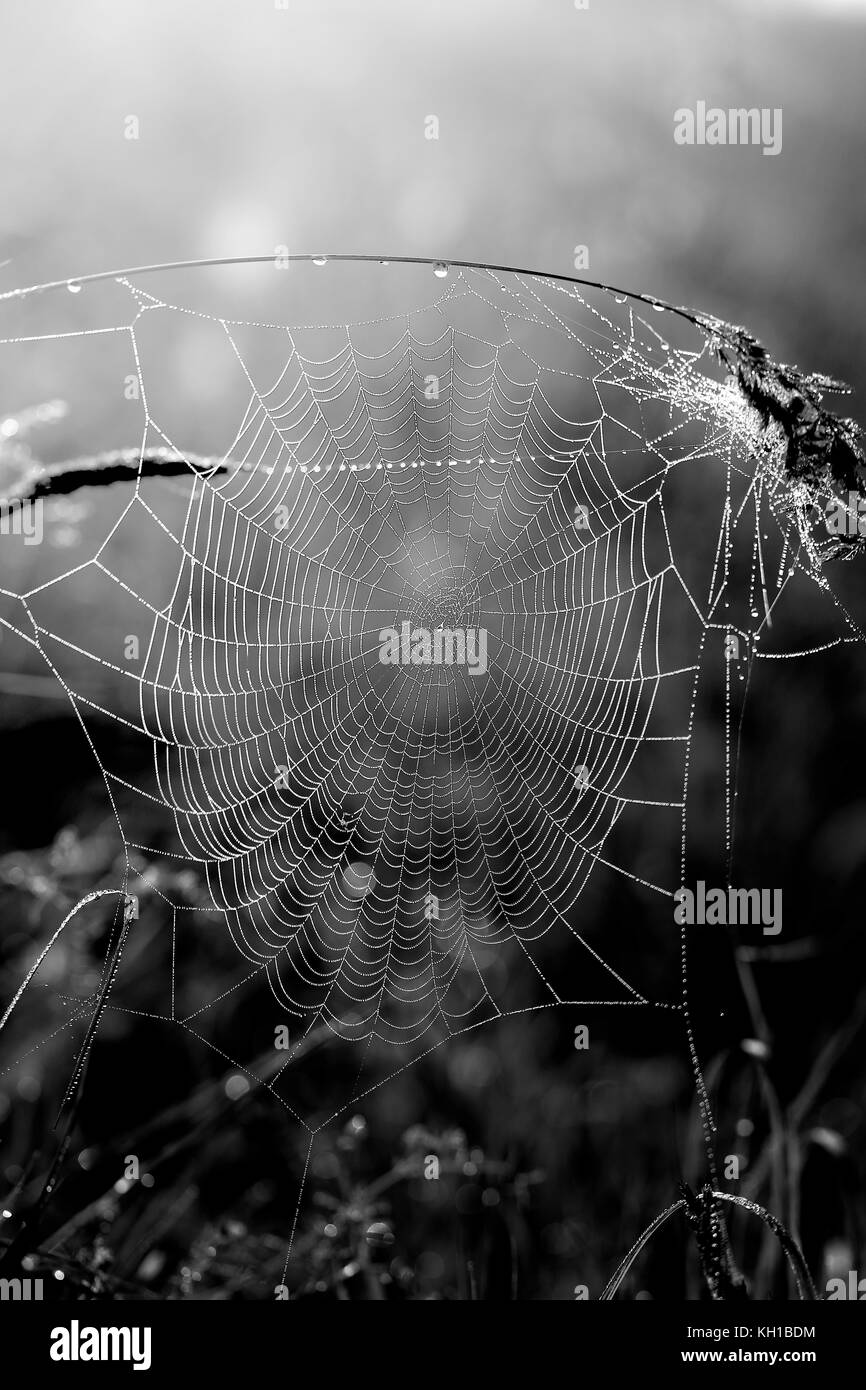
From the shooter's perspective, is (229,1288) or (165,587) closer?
(229,1288)

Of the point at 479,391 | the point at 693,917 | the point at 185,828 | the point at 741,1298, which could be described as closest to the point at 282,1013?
the point at 185,828

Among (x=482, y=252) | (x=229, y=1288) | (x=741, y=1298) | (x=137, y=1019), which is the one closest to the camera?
(x=741, y=1298)

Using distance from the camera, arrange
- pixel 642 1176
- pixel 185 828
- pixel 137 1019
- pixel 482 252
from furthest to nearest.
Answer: pixel 482 252, pixel 185 828, pixel 137 1019, pixel 642 1176

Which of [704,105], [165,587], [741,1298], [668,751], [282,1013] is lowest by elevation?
[741,1298]

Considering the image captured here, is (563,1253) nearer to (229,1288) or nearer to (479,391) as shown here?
(229,1288)

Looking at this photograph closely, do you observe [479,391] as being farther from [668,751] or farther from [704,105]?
[704,105]
